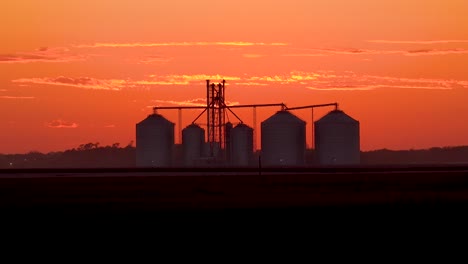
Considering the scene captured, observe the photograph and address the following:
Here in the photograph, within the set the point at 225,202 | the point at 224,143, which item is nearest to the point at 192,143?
the point at 224,143

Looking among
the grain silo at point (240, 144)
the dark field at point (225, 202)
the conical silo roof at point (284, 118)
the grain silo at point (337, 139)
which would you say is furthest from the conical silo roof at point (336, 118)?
the dark field at point (225, 202)

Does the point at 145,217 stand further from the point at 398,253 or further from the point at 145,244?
the point at 398,253

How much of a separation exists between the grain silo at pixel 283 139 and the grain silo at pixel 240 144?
4671 millimetres

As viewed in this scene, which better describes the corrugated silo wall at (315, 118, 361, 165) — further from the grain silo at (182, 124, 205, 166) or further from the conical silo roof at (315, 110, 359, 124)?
the grain silo at (182, 124, 205, 166)

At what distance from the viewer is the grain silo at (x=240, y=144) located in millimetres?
132875

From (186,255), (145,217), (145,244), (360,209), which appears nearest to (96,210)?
(145,217)

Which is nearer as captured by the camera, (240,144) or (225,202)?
(225,202)

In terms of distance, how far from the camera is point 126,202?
Answer: 4775 centimetres

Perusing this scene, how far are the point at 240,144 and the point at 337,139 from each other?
14029 mm

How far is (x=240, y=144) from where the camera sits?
13325 cm

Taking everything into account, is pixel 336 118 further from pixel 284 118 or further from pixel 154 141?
pixel 154 141

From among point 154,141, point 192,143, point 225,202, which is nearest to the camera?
point 225,202

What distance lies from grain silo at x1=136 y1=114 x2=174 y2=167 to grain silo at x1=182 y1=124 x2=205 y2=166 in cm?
216

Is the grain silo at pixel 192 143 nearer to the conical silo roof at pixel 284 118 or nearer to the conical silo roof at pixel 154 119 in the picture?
the conical silo roof at pixel 154 119
